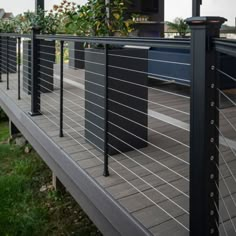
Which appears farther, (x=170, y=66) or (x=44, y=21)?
(x=44, y=21)

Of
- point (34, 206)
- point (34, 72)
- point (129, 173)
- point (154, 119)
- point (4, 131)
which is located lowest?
point (34, 206)

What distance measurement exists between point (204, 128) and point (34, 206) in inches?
96.3

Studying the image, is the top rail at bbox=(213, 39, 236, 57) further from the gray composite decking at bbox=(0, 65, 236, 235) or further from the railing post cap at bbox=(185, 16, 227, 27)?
the gray composite decking at bbox=(0, 65, 236, 235)

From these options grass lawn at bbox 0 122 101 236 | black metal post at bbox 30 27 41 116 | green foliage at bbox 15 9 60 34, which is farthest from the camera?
green foliage at bbox 15 9 60 34

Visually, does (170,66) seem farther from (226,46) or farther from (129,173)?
(226,46)

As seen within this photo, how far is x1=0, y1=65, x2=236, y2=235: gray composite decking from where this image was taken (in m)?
1.73

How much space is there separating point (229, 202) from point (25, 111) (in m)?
2.47

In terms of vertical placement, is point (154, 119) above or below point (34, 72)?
below

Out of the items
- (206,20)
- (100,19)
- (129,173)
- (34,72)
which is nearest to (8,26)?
(34,72)

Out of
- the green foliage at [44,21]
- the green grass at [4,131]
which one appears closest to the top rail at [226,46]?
the green foliage at [44,21]

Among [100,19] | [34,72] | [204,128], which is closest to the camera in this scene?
[204,128]

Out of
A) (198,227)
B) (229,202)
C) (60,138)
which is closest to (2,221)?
(60,138)

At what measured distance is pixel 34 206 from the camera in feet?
11.0

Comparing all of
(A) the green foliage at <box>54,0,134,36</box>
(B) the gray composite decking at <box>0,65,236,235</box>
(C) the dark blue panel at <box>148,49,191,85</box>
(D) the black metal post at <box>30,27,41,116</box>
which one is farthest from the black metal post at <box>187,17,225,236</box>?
(C) the dark blue panel at <box>148,49,191,85</box>
